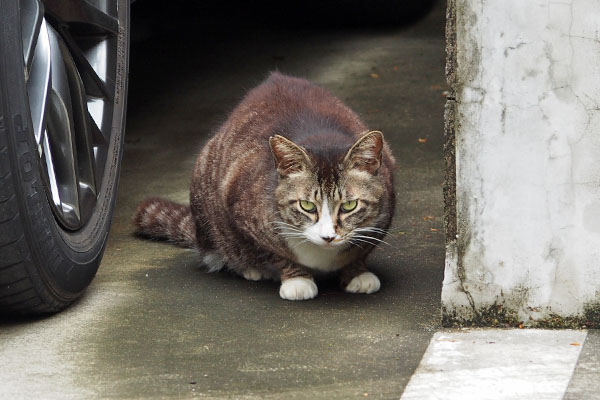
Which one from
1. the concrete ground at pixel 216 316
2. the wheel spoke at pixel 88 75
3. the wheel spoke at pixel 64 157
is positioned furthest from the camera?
the wheel spoke at pixel 88 75

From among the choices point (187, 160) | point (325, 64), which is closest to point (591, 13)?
point (187, 160)

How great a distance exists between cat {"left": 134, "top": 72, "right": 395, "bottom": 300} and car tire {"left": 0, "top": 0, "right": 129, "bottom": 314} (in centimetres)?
50

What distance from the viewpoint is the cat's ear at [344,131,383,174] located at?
12.1 ft

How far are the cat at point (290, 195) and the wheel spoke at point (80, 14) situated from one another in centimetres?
72

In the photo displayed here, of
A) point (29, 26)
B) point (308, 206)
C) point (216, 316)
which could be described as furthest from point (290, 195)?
point (29, 26)

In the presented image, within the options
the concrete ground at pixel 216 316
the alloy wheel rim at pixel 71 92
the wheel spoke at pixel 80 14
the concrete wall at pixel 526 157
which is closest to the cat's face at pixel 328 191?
the concrete ground at pixel 216 316

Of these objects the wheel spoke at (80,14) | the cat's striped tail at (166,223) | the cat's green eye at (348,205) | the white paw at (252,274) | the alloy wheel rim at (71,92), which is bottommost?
the white paw at (252,274)

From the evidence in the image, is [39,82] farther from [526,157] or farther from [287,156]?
[526,157]

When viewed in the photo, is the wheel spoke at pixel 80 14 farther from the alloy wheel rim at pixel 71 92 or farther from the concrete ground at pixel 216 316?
the concrete ground at pixel 216 316

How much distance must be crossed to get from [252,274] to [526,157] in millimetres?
1362

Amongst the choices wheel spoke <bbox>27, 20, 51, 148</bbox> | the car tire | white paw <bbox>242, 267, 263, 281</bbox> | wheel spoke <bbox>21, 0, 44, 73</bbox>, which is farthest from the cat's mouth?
wheel spoke <bbox>21, 0, 44, 73</bbox>

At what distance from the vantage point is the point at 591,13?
9.98 feet

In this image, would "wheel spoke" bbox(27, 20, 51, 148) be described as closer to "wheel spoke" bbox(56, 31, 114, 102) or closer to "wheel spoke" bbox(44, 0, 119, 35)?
"wheel spoke" bbox(44, 0, 119, 35)

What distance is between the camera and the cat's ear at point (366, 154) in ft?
12.1
